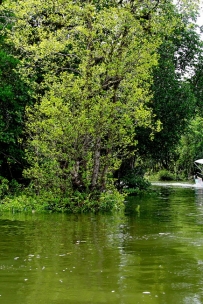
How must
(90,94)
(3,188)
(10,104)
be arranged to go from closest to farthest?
(90,94) → (3,188) → (10,104)

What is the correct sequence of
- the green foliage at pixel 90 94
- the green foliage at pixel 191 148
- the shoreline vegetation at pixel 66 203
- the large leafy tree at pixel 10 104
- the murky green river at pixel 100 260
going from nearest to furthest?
the murky green river at pixel 100 260 → the green foliage at pixel 90 94 → the shoreline vegetation at pixel 66 203 → the large leafy tree at pixel 10 104 → the green foliage at pixel 191 148

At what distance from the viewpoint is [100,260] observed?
9969 mm

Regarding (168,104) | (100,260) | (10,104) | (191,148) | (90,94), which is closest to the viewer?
(100,260)

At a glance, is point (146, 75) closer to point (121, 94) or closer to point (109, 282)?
point (121, 94)

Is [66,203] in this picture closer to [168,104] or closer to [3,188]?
[3,188]

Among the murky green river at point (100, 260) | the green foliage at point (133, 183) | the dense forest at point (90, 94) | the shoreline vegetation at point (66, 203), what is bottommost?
the murky green river at point (100, 260)

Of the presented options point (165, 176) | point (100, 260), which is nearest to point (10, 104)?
point (100, 260)

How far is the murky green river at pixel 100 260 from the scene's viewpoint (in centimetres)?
744

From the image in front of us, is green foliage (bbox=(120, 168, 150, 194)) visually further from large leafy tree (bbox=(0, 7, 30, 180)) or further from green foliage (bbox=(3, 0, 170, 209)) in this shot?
green foliage (bbox=(3, 0, 170, 209))

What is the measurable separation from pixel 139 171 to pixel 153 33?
1768 cm

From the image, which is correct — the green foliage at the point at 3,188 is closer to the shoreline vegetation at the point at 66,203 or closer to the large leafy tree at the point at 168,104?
the shoreline vegetation at the point at 66,203

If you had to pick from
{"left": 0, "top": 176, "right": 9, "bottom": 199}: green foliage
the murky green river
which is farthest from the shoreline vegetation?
the murky green river

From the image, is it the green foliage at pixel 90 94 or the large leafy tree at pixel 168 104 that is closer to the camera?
the green foliage at pixel 90 94

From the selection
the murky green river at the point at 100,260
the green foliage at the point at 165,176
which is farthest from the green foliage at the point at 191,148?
the murky green river at the point at 100,260
